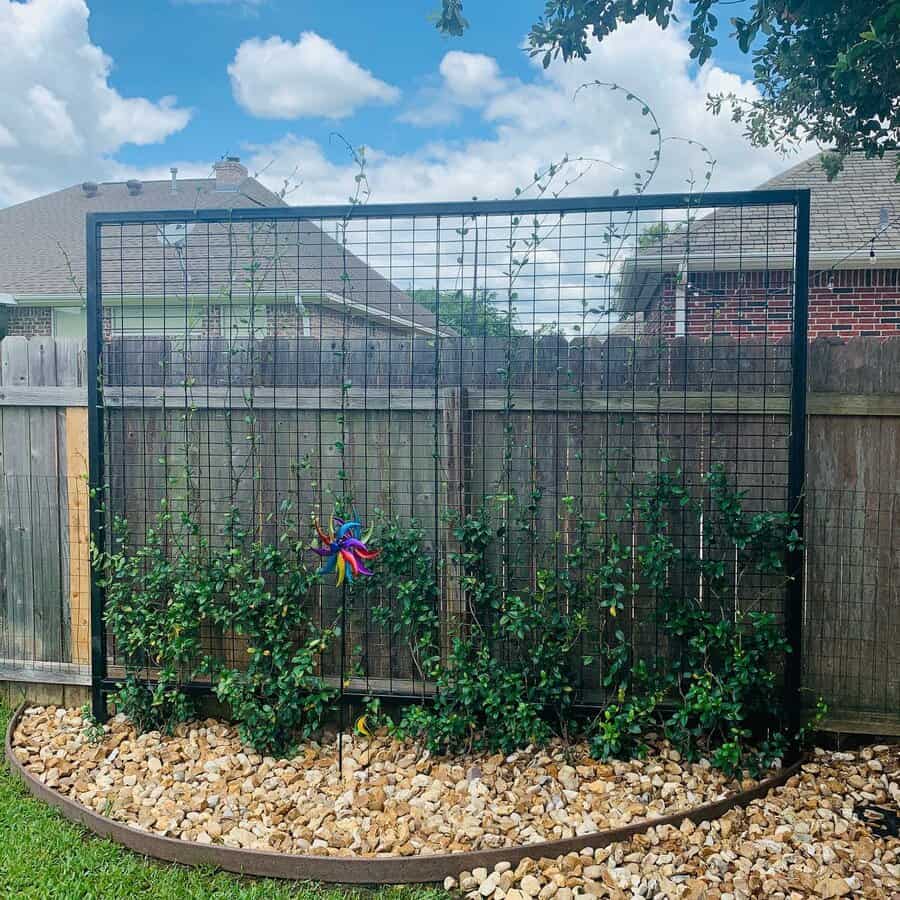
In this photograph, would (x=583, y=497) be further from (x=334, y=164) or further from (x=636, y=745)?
(x=334, y=164)

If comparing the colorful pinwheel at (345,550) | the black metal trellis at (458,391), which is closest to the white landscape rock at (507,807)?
the black metal trellis at (458,391)

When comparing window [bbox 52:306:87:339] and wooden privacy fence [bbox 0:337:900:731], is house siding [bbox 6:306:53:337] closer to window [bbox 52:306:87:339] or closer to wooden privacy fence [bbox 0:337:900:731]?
window [bbox 52:306:87:339]

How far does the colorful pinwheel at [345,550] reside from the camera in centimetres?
300

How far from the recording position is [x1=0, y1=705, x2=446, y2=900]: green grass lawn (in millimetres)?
2428

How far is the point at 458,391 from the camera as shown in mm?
3289

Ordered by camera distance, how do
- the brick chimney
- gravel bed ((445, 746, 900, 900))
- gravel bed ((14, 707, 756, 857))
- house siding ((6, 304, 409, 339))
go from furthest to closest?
the brick chimney → house siding ((6, 304, 409, 339)) → gravel bed ((14, 707, 756, 857)) → gravel bed ((445, 746, 900, 900))

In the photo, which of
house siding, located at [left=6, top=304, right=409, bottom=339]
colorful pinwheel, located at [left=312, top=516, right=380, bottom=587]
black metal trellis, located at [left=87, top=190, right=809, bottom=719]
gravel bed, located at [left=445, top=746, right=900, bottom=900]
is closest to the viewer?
gravel bed, located at [left=445, top=746, right=900, bottom=900]

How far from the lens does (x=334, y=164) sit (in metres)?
3.32

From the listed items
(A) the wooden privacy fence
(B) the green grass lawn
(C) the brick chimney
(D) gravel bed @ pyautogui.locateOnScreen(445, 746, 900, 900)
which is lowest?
(B) the green grass lawn

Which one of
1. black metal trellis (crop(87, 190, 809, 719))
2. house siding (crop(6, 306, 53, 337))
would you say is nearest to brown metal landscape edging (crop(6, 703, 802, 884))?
black metal trellis (crop(87, 190, 809, 719))

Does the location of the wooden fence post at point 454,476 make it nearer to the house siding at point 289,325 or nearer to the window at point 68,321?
the house siding at point 289,325

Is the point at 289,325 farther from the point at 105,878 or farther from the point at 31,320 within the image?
the point at 31,320

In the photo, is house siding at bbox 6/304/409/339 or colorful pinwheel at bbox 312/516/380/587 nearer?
colorful pinwheel at bbox 312/516/380/587

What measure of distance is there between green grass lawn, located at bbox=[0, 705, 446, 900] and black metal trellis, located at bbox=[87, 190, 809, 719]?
87 cm
